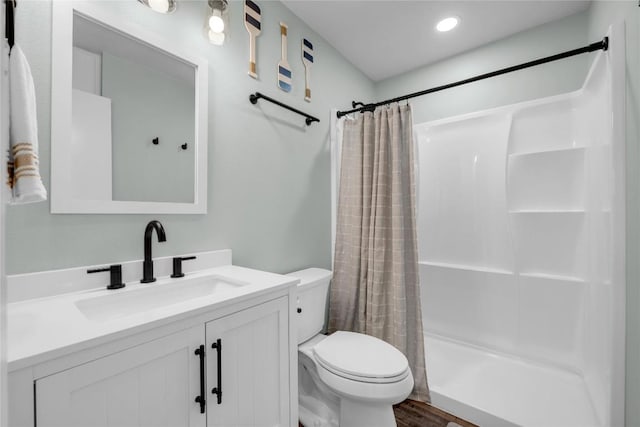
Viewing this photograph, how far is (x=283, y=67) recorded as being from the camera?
180 cm

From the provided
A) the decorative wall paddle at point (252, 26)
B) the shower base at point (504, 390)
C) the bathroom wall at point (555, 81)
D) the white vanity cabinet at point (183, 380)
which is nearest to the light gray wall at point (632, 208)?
the bathroom wall at point (555, 81)

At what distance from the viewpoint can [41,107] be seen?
3.10 feet

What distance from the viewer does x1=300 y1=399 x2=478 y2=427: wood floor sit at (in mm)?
1547

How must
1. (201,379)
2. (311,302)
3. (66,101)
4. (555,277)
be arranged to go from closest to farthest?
(201,379) < (66,101) < (311,302) < (555,277)

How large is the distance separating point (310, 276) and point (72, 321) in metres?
1.16

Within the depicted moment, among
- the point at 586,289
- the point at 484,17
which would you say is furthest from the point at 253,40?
the point at 586,289

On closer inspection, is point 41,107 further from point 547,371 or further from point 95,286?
point 547,371

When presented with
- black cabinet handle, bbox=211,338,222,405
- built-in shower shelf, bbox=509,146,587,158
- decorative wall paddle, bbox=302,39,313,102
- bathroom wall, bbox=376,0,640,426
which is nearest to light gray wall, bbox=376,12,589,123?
bathroom wall, bbox=376,0,640,426

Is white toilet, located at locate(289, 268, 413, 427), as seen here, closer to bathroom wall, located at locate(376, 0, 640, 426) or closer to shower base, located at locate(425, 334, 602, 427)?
shower base, located at locate(425, 334, 602, 427)

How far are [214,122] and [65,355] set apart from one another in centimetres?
112

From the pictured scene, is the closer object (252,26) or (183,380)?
(183,380)

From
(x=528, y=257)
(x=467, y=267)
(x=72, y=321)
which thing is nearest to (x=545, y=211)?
(x=528, y=257)

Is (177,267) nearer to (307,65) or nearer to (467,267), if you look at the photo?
(307,65)

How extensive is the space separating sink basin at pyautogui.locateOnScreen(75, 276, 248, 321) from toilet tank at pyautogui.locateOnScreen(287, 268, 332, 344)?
48 cm
